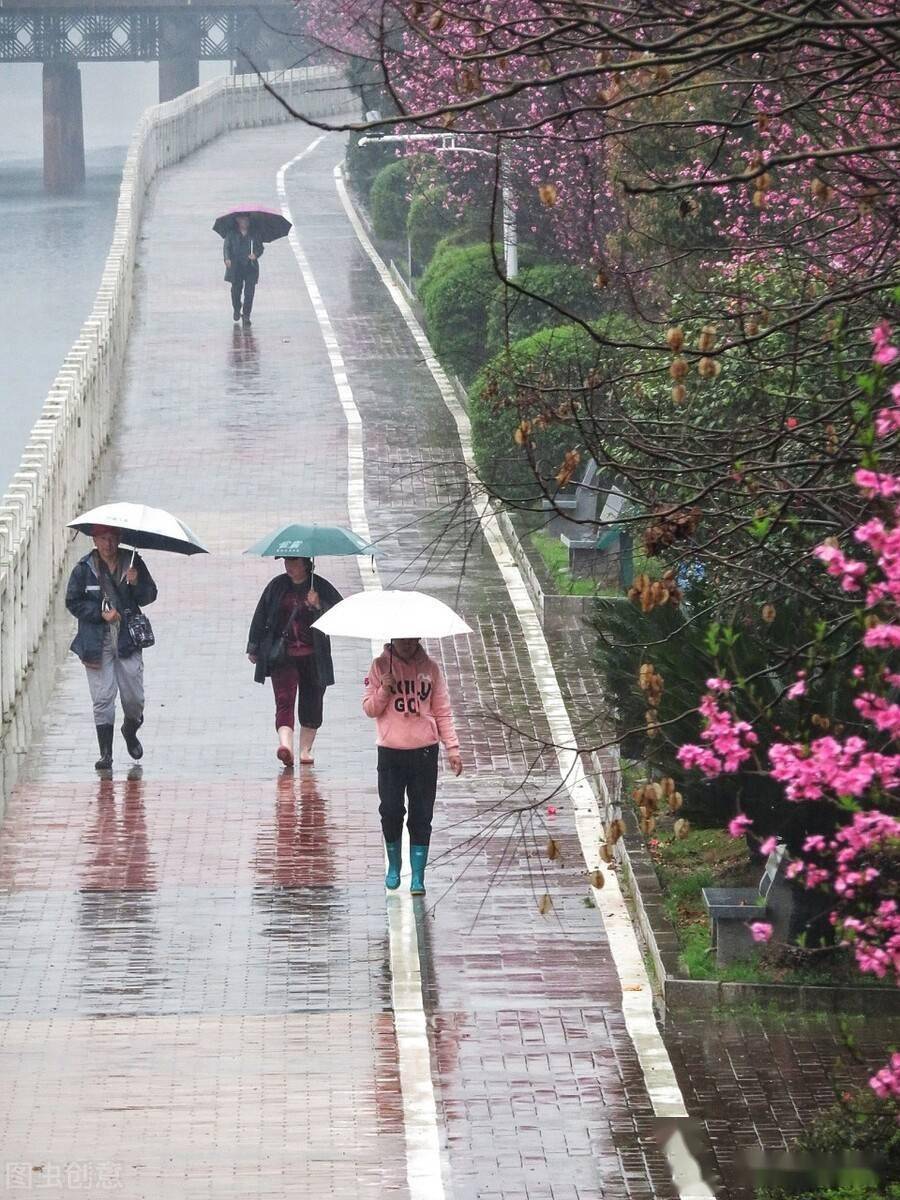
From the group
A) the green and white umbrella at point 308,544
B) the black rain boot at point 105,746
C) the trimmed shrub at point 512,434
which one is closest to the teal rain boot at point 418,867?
the green and white umbrella at point 308,544

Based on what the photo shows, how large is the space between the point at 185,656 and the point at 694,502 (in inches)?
450

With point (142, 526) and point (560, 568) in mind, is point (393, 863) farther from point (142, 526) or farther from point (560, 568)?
point (560, 568)

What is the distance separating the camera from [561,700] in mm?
17469

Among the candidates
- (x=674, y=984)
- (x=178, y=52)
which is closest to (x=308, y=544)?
(x=674, y=984)

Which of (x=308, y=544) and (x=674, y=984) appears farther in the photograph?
(x=308, y=544)

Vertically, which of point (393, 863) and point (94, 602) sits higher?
point (94, 602)

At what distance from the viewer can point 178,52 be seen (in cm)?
8025

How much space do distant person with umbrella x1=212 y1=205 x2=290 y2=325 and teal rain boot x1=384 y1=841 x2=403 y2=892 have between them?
22.2m

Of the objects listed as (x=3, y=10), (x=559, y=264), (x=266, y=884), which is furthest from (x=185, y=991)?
(x=3, y=10)

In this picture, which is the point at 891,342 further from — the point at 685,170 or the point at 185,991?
the point at 685,170

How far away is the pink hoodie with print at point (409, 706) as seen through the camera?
42.8 feet

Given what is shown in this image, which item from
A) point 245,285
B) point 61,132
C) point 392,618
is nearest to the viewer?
point 392,618

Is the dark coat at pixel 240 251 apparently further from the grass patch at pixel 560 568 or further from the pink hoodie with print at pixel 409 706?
the pink hoodie with print at pixel 409 706

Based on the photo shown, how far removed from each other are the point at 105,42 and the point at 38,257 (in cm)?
1907
